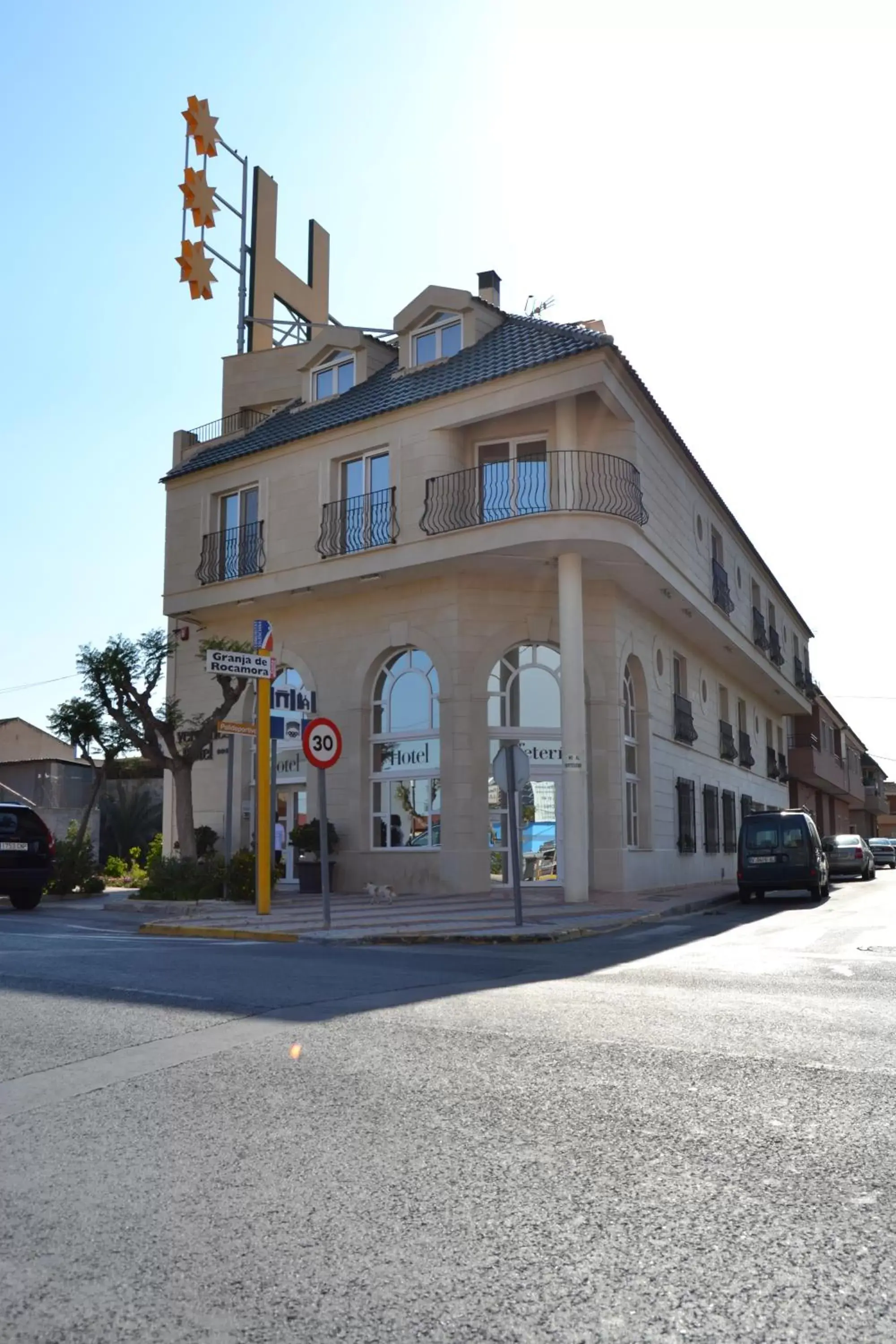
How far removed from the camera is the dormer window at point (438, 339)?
23.6 metres

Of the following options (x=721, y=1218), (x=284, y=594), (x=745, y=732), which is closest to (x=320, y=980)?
(x=721, y=1218)

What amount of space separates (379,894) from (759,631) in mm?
18424

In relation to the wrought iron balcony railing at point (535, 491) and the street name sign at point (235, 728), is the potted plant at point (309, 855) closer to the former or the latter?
the street name sign at point (235, 728)

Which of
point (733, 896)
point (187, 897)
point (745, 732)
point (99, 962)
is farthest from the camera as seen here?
point (745, 732)

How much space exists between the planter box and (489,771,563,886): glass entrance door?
128 inches

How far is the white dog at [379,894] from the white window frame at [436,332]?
1025 cm

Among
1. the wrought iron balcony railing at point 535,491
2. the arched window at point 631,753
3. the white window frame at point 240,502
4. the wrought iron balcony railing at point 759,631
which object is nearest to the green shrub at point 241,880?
the wrought iron balcony railing at point 535,491

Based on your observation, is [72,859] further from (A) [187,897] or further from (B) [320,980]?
(B) [320,980]

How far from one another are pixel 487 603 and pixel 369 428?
13.6ft

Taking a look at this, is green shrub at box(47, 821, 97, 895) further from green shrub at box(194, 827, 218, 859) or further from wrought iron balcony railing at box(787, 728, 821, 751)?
wrought iron balcony railing at box(787, 728, 821, 751)

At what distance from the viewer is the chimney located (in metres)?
26.6

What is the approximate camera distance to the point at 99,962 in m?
9.85

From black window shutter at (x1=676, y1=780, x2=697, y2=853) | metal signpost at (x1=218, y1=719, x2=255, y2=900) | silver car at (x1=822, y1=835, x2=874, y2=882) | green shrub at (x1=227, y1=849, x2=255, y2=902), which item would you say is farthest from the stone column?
silver car at (x1=822, y1=835, x2=874, y2=882)

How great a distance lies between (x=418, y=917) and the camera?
15.9 metres
